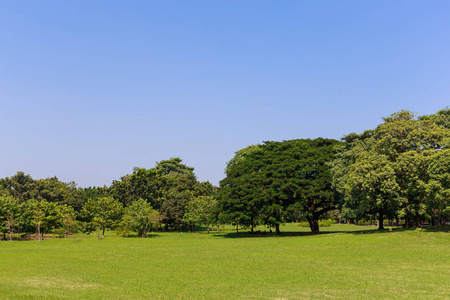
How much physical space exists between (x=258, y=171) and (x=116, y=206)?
27.9 m

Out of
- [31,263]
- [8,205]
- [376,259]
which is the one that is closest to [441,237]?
[376,259]

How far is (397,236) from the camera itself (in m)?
42.1

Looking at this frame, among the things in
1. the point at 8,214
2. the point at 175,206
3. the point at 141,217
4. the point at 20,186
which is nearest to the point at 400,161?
the point at 141,217

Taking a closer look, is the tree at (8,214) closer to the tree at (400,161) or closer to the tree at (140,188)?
the tree at (140,188)

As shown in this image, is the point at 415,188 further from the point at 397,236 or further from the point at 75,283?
the point at 75,283

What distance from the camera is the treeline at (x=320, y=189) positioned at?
44000 mm

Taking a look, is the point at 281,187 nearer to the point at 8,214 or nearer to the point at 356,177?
the point at 356,177

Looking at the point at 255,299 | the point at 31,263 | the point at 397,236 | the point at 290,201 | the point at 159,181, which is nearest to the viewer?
the point at 255,299

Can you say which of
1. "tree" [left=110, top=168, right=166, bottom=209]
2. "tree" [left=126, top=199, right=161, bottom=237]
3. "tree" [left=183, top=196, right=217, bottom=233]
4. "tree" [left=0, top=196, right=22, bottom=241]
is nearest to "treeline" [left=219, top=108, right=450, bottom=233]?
"tree" [left=183, top=196, right=217, bottom=233]

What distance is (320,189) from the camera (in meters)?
55.5

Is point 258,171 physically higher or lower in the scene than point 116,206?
higher

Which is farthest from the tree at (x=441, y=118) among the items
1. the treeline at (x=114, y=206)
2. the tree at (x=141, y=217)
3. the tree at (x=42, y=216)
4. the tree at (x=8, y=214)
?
the tree at (x=8, y=214)

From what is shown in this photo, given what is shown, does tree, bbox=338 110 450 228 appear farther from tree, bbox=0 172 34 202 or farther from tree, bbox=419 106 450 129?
tree, bbox=0 172 34 202

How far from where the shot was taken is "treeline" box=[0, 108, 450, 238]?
44.0 m
